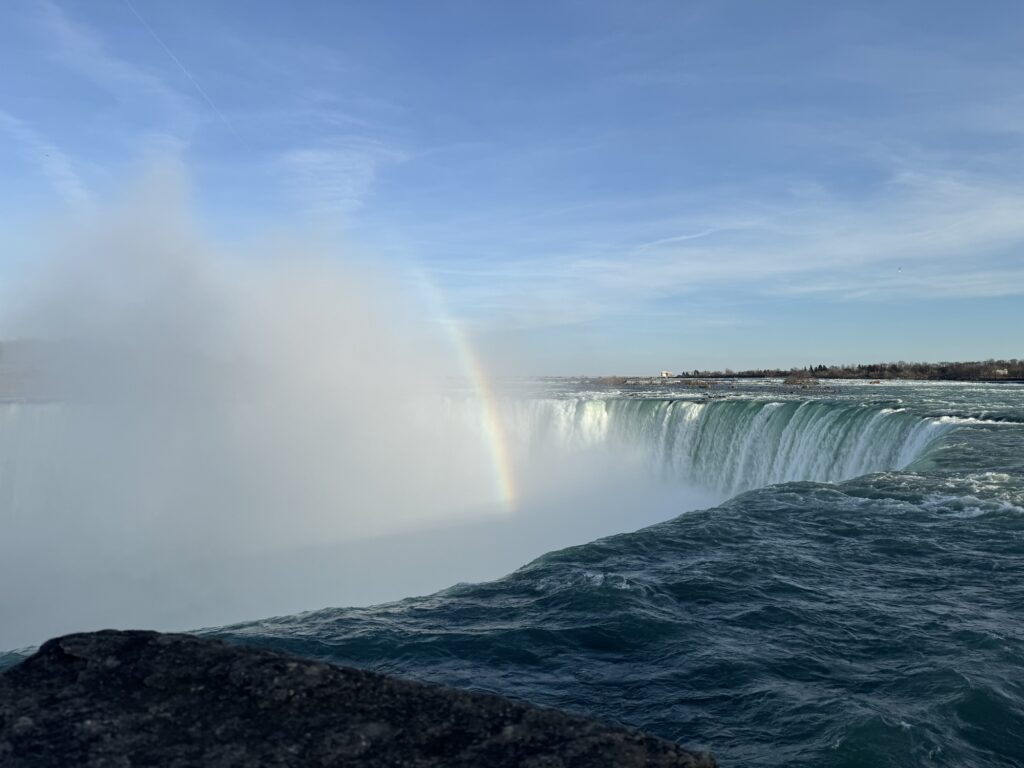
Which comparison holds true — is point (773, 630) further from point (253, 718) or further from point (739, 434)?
point (739, 434)

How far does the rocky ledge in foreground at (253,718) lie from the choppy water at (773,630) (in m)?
3.64

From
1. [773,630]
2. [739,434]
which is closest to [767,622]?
[773,630]

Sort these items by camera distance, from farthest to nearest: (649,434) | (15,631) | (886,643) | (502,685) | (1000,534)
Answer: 1. (649,434)
2. (15,631)
3. (1000,534)
4. (886,643)
5. (502,685)

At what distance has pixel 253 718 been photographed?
7.51 ft

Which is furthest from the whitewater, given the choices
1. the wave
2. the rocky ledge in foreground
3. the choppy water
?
the rocky ledge in foreground

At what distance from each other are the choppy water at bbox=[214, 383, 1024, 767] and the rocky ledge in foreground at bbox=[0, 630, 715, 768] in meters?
3.64

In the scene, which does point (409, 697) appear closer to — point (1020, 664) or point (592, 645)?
point (592, 645)

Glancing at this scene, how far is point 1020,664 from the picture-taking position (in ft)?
22.9

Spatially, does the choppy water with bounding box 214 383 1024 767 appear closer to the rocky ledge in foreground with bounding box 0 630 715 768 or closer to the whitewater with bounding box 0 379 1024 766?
the whitewater with bounding box 0 379 1024 766

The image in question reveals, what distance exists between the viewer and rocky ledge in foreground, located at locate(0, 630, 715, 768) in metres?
2.11

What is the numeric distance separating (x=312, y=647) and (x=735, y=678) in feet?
15.3

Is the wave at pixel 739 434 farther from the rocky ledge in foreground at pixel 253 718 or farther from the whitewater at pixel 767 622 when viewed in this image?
the rocky ledge in foreground at pixel 253 718

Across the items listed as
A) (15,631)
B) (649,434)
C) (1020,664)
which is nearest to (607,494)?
(649,434)

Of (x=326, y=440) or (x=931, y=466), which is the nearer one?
(x=931, y=466)
